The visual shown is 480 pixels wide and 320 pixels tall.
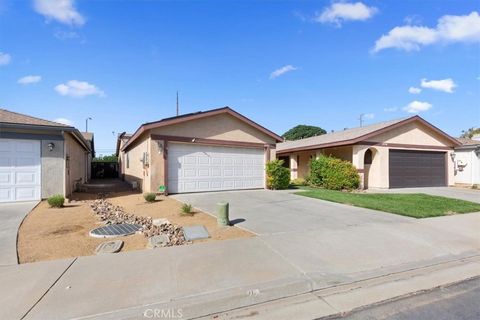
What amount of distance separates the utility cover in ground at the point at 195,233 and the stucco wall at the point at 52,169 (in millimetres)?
7296

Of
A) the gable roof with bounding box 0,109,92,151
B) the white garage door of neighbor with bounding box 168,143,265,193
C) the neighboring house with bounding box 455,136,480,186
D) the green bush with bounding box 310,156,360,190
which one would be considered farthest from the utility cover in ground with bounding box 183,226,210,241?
the neighboring house with bounding box 455,136,480,186

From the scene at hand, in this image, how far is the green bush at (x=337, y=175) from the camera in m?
16.1

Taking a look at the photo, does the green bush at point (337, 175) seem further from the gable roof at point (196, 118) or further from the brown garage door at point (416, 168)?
the gable roof at point (196, 118)

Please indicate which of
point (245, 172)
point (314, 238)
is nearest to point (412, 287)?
point (314, 238)

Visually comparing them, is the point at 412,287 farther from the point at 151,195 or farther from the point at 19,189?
the point at 19,189

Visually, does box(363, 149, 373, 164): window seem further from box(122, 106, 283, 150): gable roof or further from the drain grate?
the drain grate

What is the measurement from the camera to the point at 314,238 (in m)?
6.02

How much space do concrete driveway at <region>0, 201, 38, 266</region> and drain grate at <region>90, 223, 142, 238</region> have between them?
1.43 meters

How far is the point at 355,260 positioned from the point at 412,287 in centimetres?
99

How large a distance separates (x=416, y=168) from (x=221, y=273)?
59.1 ft

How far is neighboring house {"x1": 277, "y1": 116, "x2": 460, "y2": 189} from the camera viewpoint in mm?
16641

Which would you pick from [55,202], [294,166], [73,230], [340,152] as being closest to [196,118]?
[55,202]

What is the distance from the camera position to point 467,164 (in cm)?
1903

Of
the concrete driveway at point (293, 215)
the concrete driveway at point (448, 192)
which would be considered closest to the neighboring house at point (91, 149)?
the concrete driveway at point (293, 215)
